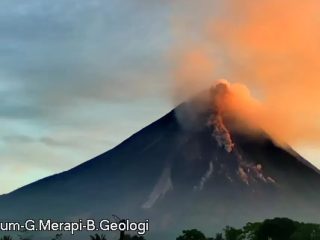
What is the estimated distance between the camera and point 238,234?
65750 millimetres

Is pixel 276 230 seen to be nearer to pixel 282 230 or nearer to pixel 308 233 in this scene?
pixel 282 230

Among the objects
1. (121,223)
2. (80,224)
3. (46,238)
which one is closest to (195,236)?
(80,224)

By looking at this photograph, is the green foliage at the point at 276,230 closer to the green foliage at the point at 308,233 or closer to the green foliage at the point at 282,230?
the green foliage at the point at 282,230

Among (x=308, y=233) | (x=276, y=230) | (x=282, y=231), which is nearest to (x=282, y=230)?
(x=282, y=231)

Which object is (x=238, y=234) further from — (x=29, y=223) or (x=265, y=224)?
(x=29, y=223)

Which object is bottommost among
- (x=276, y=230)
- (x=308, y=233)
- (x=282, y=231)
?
(x=308, y=233)

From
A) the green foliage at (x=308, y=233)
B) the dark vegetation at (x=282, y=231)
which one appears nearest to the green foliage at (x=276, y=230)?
the dark vegetation at (x=282, y=231)

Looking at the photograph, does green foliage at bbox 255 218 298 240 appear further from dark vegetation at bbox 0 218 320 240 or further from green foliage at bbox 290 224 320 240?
green foliage at bbox 290 224 320 240

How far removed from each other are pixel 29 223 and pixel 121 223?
16.5 m

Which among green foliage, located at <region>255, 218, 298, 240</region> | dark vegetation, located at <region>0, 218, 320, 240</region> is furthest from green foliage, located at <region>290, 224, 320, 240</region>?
green foliage, located at <region>255, 218, 298, 240</region>

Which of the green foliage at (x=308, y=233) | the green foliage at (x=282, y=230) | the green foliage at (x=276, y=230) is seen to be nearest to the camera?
the green foliage at (x=308, y=233)

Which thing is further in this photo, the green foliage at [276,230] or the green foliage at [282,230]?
the green foliage at [276,230]

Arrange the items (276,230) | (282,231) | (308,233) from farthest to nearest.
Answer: (276,230), (282,231), (308,233)

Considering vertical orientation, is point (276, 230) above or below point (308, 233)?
above
